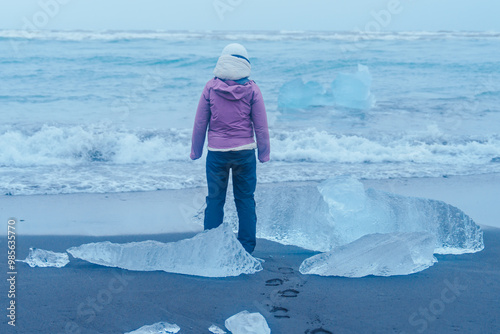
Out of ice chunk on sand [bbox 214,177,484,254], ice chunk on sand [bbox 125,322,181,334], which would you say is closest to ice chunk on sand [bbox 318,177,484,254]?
ice chunk on sand [bbox 214,177,484,254]

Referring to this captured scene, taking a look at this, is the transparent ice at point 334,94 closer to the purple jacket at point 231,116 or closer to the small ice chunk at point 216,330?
the purple jacket at point 231,116

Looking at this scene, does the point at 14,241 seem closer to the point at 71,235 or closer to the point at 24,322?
the point at 71,235

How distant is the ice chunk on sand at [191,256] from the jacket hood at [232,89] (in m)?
0.94

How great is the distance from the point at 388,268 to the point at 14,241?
121 inches

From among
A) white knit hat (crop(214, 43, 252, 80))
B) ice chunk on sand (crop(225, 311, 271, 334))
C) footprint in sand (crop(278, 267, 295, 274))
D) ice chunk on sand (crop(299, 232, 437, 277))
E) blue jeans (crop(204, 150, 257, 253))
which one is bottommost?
footprint in sand (crop(278, 267, 295, 274))

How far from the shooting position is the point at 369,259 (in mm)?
3676

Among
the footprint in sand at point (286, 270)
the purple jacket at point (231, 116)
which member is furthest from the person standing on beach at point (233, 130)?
the footprint in sand at point (286, 270)

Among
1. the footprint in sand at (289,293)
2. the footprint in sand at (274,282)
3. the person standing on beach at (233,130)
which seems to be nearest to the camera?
the footprint in sand at (289,293)

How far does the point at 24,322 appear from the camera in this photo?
295cm

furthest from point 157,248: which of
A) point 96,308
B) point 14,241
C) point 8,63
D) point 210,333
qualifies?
point 8,63

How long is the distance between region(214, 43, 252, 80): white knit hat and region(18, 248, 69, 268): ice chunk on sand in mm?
1790

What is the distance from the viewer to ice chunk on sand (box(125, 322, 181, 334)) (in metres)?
2.85

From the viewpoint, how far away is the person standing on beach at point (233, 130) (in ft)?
12.3

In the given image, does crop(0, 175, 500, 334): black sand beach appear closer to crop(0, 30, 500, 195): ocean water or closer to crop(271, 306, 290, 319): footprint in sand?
crop(271, 306, 290, 319): footprint in sand
